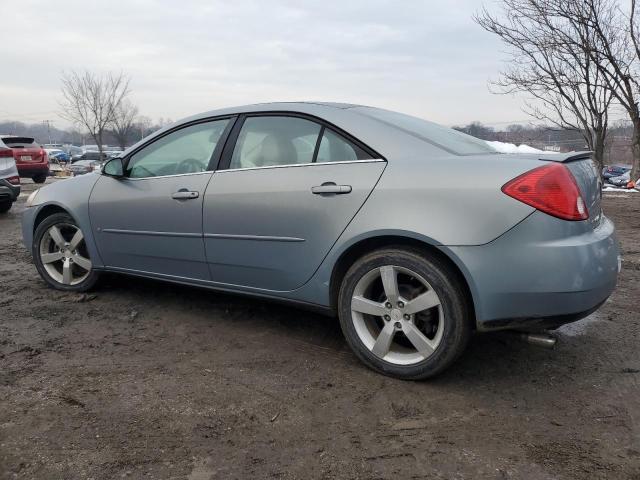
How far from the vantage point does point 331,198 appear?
112 inches

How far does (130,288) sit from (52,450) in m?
2.41

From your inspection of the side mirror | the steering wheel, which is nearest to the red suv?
the side mirror

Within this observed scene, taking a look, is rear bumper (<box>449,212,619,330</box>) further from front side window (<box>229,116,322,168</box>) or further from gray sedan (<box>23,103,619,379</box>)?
front side window (<box>229,116,322,168</box>)

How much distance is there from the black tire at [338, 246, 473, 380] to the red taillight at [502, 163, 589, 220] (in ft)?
1.60

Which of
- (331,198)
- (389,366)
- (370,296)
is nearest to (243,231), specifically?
(331,198)

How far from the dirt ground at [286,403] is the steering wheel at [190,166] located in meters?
1.03

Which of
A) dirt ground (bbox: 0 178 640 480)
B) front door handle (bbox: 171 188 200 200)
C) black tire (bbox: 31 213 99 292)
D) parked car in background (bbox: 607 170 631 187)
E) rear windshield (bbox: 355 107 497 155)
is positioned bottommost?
parked car in background (bbox: 607 170 631 187)

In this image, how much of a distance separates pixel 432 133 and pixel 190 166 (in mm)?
1603

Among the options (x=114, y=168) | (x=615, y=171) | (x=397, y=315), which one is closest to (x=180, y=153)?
(x=114, y=168)

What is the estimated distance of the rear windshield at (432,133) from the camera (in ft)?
9.58

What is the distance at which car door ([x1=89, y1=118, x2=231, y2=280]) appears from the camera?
3441 millimetres

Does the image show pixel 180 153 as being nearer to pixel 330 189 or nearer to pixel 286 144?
pixel 286 144

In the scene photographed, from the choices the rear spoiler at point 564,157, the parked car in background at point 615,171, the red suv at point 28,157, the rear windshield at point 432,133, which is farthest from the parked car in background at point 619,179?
the rear spoiler at point 564,157

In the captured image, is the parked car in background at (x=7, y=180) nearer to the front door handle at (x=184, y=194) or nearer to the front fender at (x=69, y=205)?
the front fender at (x=69, y=205)
